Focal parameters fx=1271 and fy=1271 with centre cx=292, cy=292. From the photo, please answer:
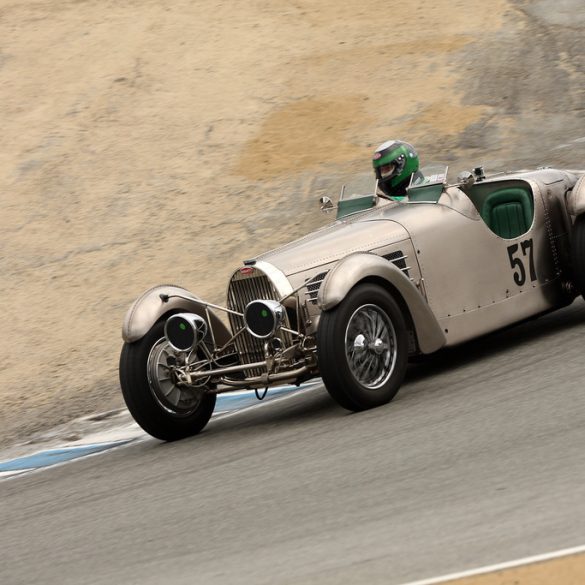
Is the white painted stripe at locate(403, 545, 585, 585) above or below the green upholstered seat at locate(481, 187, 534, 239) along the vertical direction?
above

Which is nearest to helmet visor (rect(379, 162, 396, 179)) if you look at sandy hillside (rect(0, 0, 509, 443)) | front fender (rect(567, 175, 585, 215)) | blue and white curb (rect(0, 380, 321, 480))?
front fender (rect(567, 175, 585, 215))

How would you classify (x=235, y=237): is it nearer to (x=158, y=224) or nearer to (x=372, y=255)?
(x=158, y=224)

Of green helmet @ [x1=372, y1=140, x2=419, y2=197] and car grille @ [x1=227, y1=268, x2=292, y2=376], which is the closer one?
car grille @ [x1=227, y1=268, x2=292, y2=376]

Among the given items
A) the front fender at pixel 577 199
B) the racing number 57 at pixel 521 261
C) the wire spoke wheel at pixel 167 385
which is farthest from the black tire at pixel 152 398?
the front fender at pixel 577 199

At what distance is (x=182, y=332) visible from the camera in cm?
834

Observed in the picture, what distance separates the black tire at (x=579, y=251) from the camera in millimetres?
9078

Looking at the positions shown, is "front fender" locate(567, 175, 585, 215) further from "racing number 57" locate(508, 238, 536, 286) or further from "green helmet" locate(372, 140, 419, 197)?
"green helmet" locate(372, 140, 419, 197)

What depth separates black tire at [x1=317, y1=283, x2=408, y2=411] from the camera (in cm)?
769

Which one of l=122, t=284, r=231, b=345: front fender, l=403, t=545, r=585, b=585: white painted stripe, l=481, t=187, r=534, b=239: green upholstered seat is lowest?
l=481, t=187, r=534, b=239: green upholstered seat

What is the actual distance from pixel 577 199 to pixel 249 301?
8.43 feet

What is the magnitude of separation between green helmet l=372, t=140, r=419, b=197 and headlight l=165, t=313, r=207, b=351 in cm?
212

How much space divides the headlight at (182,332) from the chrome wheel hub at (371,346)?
1.09 meters

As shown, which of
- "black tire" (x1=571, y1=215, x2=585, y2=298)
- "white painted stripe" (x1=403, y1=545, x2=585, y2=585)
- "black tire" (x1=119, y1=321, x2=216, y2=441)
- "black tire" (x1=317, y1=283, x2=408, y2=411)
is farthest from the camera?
"black tire" (x1=571, y1=215, x2=585, y2=298)

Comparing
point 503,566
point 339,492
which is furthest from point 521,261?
point 503,566
